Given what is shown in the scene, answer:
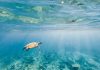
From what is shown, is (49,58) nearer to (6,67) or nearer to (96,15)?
(6,67)

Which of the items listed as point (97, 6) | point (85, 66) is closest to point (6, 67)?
point (85, 66)

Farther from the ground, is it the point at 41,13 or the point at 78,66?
the point at 41,13

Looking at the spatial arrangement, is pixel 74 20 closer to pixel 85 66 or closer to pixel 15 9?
pixel 85 66

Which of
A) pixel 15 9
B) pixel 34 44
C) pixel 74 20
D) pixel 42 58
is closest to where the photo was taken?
pixel 34 44

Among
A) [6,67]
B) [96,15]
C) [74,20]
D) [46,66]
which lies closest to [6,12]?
[6,67]

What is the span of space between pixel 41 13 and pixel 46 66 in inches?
208

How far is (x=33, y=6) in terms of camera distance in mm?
15289

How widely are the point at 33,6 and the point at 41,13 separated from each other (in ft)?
6.37

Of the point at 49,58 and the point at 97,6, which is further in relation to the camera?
the point at 49,58

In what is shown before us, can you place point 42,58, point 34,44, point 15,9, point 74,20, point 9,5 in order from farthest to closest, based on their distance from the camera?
1. point 74,20
2. point 42,58
3. point 15,9
4. point 9,5
5. point 34,44

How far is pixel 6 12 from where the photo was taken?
17.0 m

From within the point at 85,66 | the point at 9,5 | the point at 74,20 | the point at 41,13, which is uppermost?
the point at 9,5

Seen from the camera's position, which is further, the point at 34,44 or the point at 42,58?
the point at 42,58

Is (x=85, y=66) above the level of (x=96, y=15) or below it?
below
